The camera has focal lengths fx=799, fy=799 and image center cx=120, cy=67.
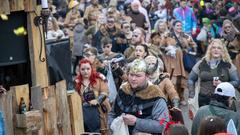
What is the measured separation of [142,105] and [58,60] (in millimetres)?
1596

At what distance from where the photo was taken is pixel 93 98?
10.3 m

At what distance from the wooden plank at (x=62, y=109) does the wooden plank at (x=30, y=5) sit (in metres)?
0.88

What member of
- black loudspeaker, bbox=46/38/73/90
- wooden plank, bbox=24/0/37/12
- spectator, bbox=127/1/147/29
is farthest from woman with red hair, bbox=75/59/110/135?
spectator, bbox=127/1/147/29

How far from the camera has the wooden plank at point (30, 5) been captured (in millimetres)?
8789

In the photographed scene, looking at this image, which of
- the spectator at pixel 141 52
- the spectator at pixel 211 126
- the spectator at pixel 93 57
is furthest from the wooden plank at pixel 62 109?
the spectator at pixel 93 57

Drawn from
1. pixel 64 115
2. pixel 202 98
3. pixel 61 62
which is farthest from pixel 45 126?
pixel 202 98

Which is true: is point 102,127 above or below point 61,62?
below

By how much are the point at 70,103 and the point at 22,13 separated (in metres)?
1.21

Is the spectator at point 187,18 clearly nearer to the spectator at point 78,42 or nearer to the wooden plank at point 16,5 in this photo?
the spectator at point 78,42

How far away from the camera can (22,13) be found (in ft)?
29.0

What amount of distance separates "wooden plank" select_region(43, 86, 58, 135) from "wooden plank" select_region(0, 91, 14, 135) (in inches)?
19.4

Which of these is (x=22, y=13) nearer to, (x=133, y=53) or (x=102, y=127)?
(x=102, y=127)

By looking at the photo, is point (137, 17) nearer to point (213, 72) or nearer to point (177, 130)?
point (213, 72)

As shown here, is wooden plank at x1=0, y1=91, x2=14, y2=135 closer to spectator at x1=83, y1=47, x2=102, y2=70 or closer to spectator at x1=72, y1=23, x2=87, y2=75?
spectator at x1=83, y1=47, x2=102, y2=70
